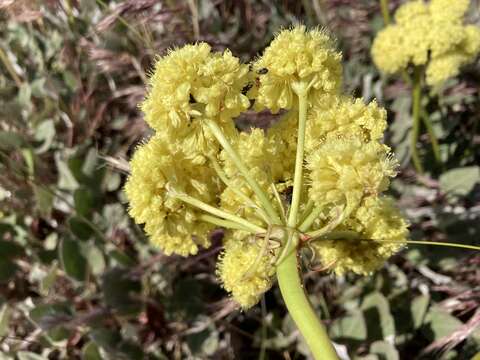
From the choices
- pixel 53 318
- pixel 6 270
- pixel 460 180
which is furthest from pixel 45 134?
pixel 460 180

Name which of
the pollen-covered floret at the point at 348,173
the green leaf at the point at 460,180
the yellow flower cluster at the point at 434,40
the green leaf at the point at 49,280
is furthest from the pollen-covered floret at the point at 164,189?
the green leaf at the point at 460,180

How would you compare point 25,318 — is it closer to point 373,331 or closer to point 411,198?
point 373,331

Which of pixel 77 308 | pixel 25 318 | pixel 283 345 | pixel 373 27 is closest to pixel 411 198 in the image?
pixel 283 345

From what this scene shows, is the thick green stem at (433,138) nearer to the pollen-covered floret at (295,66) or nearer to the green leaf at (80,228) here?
the pollen-covered floret at (295,66)

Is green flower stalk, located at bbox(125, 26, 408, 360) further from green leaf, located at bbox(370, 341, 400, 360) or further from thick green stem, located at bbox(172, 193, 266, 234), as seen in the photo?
Result: green leaf, located at bbox(370, 341, 400, 360)

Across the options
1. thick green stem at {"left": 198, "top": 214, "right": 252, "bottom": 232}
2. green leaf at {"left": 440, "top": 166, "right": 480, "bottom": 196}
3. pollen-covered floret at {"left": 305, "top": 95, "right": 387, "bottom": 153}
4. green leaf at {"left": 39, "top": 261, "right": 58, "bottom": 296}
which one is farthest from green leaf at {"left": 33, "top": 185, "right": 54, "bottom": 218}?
green leaf at {"left": 440, "top": 166, "right": 480, "bottom": 196}

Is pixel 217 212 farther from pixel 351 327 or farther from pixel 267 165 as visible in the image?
pixel 351 327
